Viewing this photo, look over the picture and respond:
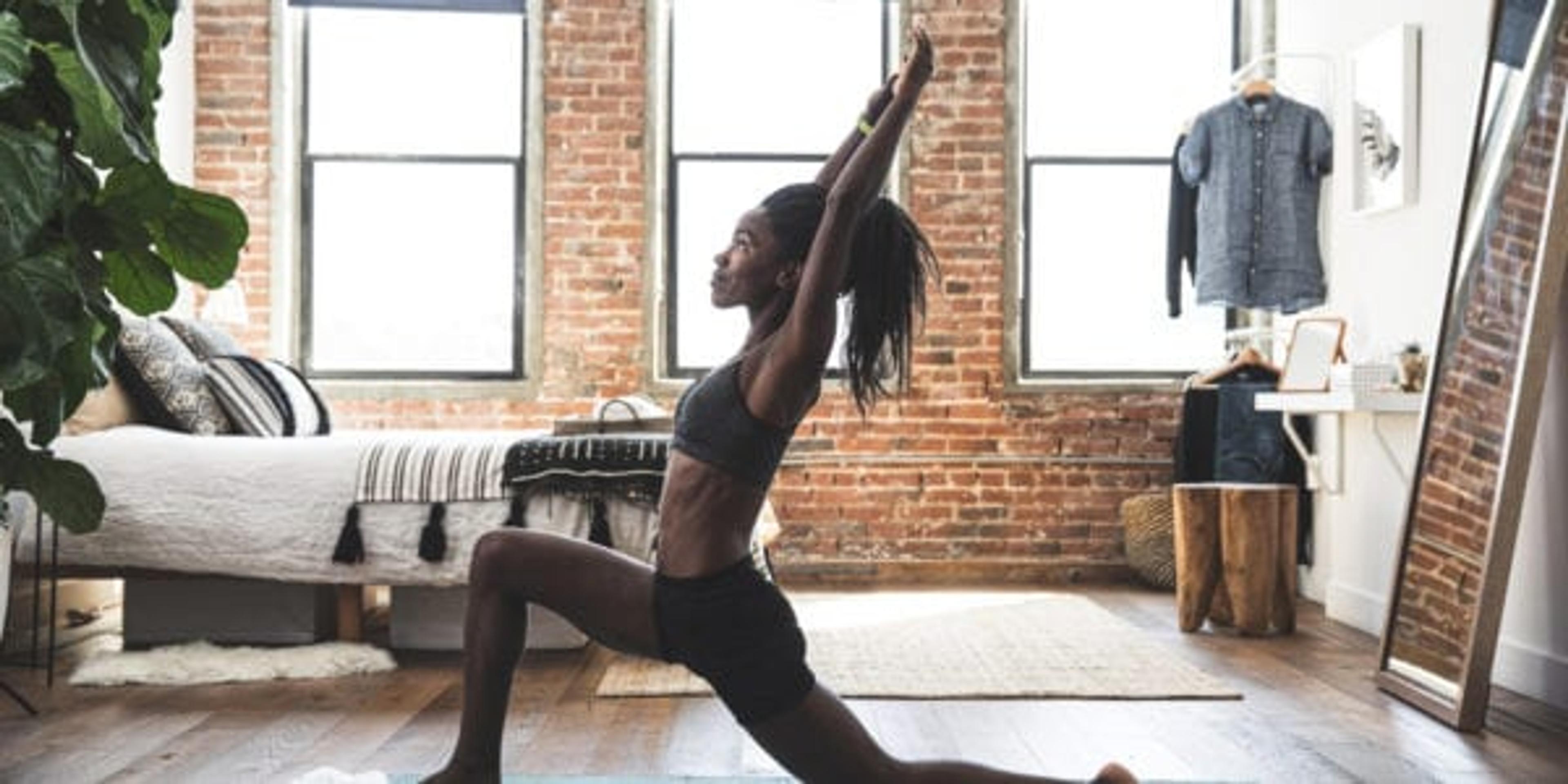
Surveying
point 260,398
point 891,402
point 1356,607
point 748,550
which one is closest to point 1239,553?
point 1356,607

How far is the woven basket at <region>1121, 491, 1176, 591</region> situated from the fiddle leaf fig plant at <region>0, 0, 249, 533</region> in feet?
15.0

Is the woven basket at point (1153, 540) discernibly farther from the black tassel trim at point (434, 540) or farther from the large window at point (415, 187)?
the black tassel trim at point (434, 540)

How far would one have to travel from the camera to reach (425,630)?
4320 mm

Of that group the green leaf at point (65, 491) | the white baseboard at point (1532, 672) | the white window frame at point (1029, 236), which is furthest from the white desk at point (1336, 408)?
the green leaf at point (65, 491)

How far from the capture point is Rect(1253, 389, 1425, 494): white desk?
4.30m

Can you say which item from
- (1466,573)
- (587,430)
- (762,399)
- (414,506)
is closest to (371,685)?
(414,506)

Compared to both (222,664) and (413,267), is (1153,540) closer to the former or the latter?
(413,267)

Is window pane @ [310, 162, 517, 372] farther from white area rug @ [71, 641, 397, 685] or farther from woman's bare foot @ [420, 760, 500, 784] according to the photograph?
woman's bare foot @ [420, 760, 500, 784]

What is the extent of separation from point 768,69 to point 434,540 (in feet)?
10.5

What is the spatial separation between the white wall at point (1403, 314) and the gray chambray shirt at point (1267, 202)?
94 millimetres

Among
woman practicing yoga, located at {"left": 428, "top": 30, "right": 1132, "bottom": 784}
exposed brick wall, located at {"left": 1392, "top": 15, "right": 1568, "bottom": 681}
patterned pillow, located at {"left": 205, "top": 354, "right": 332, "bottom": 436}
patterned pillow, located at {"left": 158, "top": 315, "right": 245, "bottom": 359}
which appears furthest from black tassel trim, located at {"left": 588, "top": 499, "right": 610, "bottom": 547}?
exposed brick wall, located at {"left": 1392, "top": 15, "right": 1568, "bottom": 681}

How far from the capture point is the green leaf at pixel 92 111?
1.68 m

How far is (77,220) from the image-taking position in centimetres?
178

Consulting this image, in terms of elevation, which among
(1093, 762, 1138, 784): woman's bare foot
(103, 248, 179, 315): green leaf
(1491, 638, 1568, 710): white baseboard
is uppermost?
(103, 248, 179, 315): green leaf
